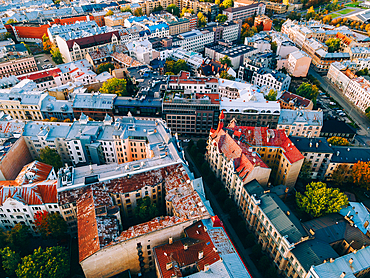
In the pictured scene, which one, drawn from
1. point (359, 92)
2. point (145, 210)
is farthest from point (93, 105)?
point (359, 92)

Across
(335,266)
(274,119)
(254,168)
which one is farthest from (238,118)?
(335,266)

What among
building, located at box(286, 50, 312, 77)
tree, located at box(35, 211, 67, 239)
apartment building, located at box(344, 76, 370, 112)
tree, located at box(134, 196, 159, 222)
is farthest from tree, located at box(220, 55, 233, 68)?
tree, located at box(35, 211, 67, 239)

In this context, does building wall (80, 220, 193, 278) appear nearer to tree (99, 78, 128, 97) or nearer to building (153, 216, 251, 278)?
building (153, 216, 251, 278)

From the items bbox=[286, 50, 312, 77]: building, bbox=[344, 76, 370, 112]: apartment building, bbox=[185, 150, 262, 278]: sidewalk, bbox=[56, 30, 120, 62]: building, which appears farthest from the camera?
bbox=[56, 30, 120, 62]: building

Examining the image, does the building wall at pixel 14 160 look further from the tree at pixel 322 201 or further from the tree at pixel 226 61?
the tree at pixel 226 61

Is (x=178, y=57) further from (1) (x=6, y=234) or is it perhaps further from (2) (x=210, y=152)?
(1) (x=6, y=234)

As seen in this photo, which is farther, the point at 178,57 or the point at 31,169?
the point at 178,57
